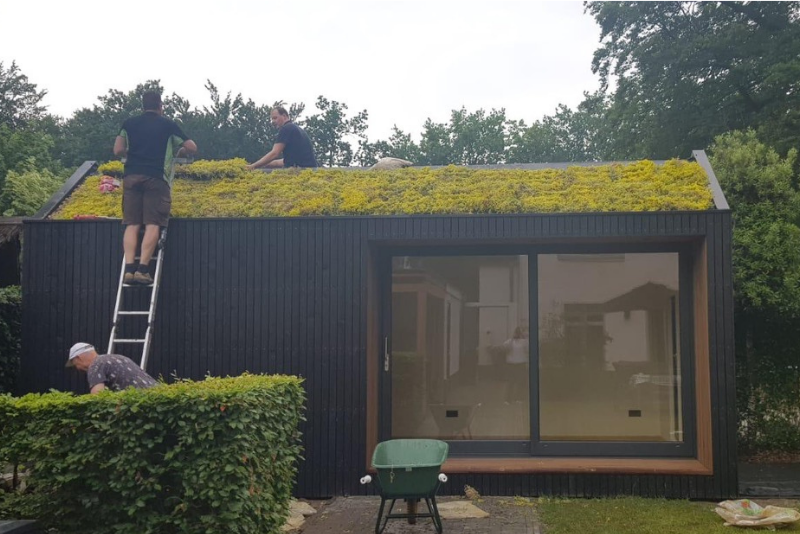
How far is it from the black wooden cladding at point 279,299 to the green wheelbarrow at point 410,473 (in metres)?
1.38

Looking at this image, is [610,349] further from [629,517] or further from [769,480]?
[769,480]

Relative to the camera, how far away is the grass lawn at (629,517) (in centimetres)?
661

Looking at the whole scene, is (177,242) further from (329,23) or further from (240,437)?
(329,23)

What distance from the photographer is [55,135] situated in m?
37.3

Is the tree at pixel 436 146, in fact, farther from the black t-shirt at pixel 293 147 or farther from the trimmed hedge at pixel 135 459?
the trimmed hedge at pixel 135 459

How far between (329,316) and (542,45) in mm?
9583

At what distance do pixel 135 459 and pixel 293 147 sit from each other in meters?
6.20

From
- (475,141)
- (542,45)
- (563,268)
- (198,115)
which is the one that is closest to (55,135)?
(198,115)

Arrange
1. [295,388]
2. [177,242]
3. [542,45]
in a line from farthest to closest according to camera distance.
A: [542,45], [177,242], [295,388]

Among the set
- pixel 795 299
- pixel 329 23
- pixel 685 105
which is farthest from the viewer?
pixel 685 105

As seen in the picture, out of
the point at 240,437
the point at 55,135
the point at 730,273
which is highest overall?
the point at 55,135

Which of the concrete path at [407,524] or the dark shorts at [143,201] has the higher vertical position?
the dark shorts at [143,201]

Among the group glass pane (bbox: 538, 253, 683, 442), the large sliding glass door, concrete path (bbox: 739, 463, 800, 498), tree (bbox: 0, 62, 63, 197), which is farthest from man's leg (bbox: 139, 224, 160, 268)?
tree (bbox: 0, 62, 63, 197)

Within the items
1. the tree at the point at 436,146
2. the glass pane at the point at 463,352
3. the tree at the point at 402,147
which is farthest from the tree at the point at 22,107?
the glass pane at the point at 463,352
